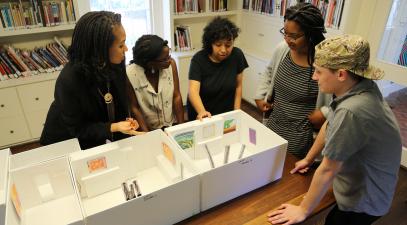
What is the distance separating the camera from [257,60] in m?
3.50

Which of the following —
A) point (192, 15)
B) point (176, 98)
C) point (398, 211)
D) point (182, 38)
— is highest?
point (192, 15)

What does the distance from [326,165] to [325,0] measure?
221cm

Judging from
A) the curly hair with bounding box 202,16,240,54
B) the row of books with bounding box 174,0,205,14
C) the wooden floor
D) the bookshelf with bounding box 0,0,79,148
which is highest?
the row of books with bounding box 174,0,205,14

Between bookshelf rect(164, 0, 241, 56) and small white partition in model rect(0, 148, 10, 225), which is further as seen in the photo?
bookshelf rect(164, 0, 241, 56)

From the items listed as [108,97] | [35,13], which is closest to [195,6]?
[35,13]

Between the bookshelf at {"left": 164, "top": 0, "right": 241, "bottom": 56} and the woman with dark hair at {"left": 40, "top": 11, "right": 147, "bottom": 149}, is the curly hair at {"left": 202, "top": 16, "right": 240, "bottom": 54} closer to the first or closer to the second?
the woman with dark hair at {"left": 40, "top": 11, "right": 147, "bottom": 149}

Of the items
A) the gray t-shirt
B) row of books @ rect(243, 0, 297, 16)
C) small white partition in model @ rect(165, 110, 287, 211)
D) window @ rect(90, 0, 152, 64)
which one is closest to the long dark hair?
small white partition in model @ rect(165, 110, 287, 211)

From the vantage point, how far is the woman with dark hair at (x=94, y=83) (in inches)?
48.8

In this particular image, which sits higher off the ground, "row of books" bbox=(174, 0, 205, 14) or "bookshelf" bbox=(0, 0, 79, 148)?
"row of books" bbox=(174, 0, 205, 14)

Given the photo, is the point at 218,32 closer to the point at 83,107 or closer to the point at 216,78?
the point at 216,78

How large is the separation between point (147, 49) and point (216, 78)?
18.7 inches

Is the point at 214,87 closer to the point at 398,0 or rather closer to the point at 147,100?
the point at 147,100

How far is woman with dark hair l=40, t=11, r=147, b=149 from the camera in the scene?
124cm

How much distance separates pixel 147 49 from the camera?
159cm
